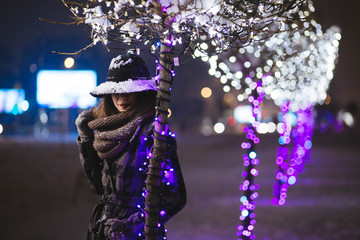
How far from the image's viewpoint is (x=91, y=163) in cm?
368

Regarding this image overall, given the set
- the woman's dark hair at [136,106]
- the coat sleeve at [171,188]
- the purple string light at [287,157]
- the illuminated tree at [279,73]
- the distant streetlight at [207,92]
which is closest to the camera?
the coat sleeve at [171,188]

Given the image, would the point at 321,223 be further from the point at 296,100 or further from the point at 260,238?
the point at 296,100

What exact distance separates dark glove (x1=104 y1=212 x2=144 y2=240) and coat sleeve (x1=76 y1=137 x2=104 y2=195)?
0.52 meters

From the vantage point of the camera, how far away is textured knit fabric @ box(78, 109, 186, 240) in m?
3.17

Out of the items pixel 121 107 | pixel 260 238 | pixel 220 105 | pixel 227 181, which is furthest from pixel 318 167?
pixel 220 105

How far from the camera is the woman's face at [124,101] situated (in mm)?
3510

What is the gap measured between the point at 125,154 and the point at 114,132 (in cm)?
17

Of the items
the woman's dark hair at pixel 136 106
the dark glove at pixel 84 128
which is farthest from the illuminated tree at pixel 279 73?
the dark glove at pixel 84 128

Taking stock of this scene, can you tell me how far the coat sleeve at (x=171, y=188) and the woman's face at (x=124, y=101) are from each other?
516 millimetres

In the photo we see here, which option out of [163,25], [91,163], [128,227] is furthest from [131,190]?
[163,25]

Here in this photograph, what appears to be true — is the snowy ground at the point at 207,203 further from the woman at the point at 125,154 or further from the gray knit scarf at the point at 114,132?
the gray knit scarf at the point at 114,132

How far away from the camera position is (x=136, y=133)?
3.32 meters

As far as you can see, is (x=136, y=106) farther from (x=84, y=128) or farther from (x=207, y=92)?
(x=207, y=92)

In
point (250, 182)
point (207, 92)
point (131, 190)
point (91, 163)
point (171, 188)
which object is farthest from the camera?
Answer: point (207, 92)
